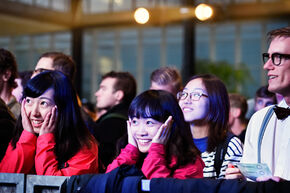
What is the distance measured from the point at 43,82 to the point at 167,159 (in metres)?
0.93

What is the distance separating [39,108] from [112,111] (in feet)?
6.12

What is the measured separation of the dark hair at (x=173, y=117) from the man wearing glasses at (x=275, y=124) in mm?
355

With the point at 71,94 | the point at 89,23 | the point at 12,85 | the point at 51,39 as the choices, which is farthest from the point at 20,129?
the point at 51,39

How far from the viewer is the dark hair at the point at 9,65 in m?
4.47

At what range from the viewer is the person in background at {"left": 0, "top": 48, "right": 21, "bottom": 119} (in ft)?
14.6

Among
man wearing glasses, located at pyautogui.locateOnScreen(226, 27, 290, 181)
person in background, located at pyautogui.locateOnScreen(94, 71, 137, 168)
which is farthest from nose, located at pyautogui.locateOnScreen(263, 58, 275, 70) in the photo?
person in background, located at pyautogui.locateOnScreen(94, 71, 137, 168)

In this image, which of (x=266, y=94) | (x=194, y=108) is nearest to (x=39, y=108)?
(x=194, y=108)

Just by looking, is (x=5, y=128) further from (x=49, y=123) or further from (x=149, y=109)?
(x=149, y=109)

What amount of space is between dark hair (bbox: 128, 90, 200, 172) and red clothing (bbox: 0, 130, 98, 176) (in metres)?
0.38

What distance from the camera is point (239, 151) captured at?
3.59 meters

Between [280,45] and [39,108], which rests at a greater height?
[280,45]

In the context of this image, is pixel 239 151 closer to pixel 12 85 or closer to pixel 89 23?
pixel 12 85

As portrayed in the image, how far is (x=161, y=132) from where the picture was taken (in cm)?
301

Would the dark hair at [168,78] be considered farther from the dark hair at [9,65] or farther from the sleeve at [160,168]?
the sleeve at [160,168]
